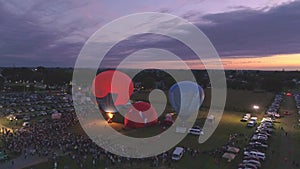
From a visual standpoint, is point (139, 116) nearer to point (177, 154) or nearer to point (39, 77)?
point (177, 154)

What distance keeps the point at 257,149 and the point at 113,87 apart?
17.8 m

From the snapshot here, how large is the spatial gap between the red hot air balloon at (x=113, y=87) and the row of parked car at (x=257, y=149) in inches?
625

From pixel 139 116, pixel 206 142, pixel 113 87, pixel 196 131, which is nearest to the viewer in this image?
pixel 206 142

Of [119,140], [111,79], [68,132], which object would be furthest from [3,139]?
[111,79]

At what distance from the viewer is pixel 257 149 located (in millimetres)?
21438

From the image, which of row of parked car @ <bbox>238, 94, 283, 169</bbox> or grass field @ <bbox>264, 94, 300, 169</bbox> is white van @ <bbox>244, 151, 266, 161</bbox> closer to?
row of parked car @ <bbox>238, 94, 283, 169</bbox>

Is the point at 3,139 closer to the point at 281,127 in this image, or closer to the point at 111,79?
the point at 111,79

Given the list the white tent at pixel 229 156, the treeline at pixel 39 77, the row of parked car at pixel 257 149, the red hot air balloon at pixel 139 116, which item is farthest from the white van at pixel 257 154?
the treeline at pixel 39 77

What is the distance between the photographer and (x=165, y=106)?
137ft

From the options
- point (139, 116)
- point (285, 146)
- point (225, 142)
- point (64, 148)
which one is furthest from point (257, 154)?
point (64, 148)

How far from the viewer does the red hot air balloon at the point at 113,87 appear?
33.1 metres

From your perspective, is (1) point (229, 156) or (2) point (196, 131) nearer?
(1) point (229, 156)

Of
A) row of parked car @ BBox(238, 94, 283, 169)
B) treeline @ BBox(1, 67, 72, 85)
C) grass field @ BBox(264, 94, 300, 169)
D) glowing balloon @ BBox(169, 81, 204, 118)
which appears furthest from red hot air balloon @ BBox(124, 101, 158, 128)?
treeline @ BBox(1, 67, 72, 85)

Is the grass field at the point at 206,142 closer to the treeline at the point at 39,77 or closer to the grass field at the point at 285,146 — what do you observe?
the grass field at the point at 285,146
